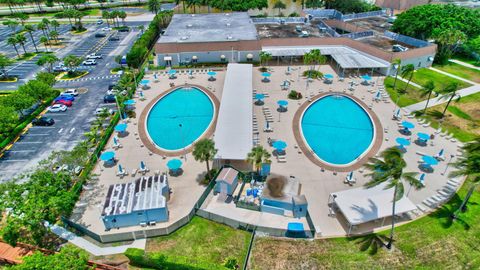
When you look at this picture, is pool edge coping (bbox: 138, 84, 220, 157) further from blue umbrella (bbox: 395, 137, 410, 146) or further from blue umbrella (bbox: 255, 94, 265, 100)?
blue umbrella (bbox: 395, 137, 410, 146)

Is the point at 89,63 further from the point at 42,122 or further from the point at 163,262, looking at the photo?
the point at 163,262

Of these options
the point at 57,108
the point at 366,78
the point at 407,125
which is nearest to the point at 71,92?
the point at 57,108

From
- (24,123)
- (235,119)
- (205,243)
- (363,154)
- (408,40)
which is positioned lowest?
(205,243)

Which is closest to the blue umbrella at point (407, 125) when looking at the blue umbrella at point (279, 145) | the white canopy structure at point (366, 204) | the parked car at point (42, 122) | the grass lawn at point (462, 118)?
the grass lawn at point (462, 118)

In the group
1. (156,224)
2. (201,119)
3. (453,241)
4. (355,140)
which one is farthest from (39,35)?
(453,241)

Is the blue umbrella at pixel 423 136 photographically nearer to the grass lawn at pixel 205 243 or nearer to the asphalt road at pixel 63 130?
the grass lawn at pixel 205 243

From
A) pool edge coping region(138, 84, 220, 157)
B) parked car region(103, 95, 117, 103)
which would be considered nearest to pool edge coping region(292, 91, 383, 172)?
pool edge coping region(138, 84, 220, 157)
